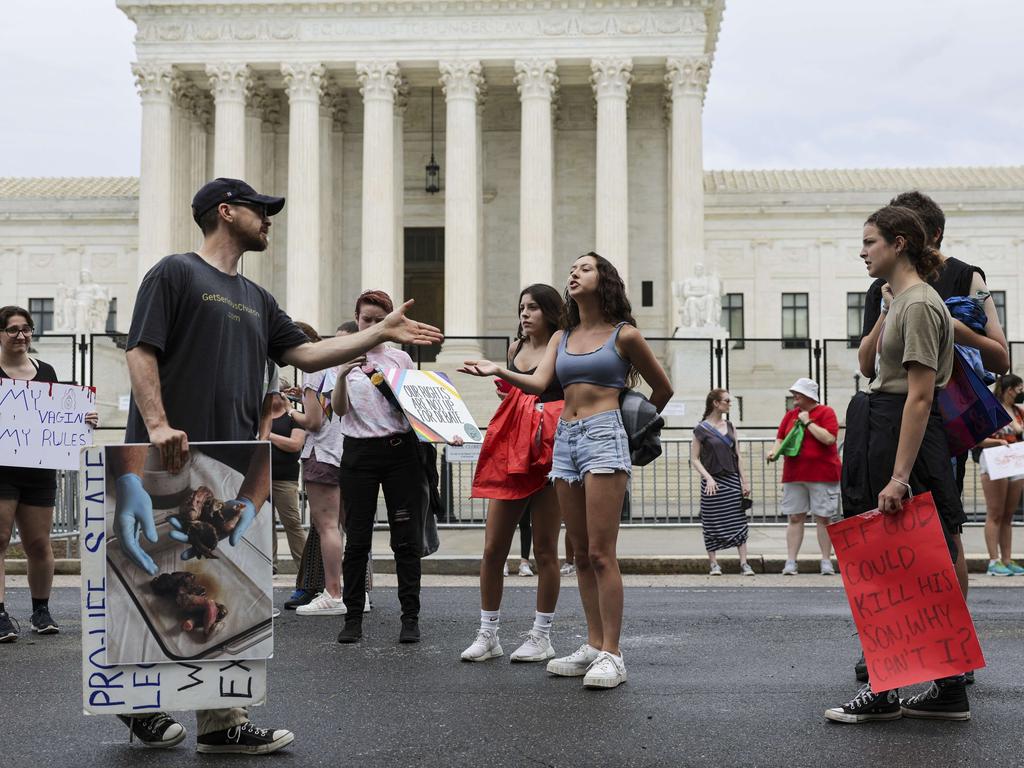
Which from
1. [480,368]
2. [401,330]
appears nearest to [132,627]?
[401,330]

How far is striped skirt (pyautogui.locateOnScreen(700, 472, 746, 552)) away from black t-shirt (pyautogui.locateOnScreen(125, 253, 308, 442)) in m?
8.16

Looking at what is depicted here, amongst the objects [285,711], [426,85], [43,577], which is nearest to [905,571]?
[285,711]

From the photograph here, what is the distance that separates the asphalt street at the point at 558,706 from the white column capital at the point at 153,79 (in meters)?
36.1

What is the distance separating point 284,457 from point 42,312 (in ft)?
135

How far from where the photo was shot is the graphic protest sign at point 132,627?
4.52 meters

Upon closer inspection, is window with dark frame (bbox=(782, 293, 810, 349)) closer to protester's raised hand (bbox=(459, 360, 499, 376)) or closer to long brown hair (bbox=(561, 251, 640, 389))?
long brown hair (bbox=(561, 251, 640, 389))

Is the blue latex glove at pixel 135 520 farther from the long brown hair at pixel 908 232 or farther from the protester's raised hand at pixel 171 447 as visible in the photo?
the long brown hair at pixel 908 232

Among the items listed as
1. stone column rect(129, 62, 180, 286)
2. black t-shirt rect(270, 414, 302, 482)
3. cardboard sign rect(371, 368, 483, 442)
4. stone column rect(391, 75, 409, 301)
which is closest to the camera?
cardboard sign rect(371, 368, 483, 442)

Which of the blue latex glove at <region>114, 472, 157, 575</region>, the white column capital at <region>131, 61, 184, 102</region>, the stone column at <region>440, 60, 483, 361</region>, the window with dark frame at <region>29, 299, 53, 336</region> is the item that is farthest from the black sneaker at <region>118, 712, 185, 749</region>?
the window with dark frame at <region>29, 299, 53, 336</region>

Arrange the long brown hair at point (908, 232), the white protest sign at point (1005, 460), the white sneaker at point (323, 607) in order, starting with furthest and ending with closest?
1. the white protest sign at point (1005, 460)
2. the white sneaker at point (323, 607)
3. the long brown hair at point (908, 232)

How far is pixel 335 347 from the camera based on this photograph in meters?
5.21

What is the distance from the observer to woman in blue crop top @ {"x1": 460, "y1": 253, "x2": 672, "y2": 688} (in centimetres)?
605

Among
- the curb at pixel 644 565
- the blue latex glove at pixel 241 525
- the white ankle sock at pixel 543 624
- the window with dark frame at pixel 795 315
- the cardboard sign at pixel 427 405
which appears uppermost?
the window with dark frame at pixel 795 315

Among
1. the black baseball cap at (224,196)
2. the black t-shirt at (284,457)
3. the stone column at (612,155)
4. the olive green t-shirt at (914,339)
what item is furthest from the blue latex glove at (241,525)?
the stone column at (612,155)
